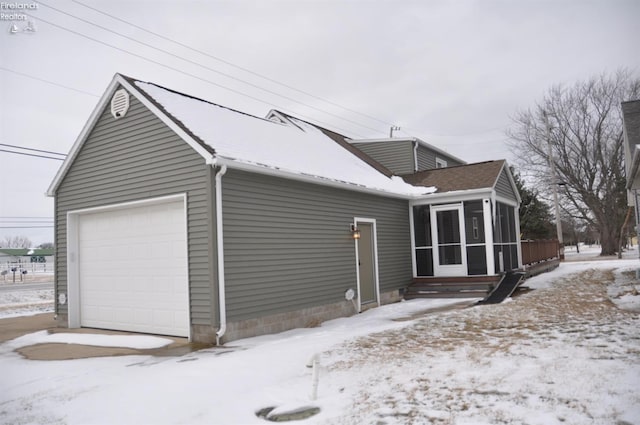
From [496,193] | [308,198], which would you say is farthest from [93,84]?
[496,193]

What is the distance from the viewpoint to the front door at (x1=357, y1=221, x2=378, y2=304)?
11.9m

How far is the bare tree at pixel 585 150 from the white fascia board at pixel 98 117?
91.4ft

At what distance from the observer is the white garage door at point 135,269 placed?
8797 mm

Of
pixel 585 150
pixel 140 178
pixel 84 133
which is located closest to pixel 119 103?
pixel 84 133

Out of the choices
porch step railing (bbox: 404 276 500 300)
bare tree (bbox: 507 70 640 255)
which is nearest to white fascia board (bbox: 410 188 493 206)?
porch step railing (bbox: 404 276 500 300)

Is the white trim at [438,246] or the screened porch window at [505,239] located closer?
the white trim at [438,246]

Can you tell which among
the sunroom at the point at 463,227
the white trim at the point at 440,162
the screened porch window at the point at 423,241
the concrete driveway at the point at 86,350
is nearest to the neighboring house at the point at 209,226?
the sunroom at the point at 463,227

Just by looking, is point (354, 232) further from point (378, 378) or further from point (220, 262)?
point (378, 378)

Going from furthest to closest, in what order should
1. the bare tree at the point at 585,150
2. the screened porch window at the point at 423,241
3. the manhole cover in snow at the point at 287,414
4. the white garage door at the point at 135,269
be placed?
the bare tree at the point at 585,150
the screened porch window at the point at 423,241
the white garage door at the point at 135,269
the manhole cover in snow at the point at 287,414

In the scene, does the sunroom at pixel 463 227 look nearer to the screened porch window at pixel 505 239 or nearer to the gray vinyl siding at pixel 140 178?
the screened porch window at pixel 505 239

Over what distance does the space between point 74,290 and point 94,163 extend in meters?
2.84

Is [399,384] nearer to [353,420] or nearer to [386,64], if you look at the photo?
[353,420]

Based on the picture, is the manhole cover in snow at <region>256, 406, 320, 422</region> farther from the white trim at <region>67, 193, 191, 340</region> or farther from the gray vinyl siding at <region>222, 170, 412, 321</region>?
the white trim at <region>67, 193, 191, 340</region>

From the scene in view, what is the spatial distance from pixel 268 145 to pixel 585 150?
26880 mm
